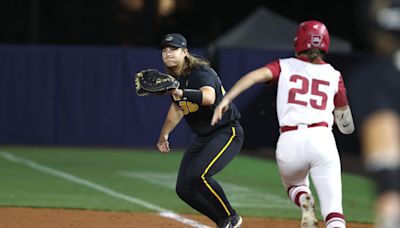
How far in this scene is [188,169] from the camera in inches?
329

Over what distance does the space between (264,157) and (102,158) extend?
3778mm

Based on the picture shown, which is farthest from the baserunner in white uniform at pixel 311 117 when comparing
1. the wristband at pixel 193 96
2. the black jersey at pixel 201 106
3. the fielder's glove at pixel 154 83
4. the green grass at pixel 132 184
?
the green grass at pixel 132 184

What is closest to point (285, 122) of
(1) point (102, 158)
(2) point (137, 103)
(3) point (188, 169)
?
(3) point (188, 169)

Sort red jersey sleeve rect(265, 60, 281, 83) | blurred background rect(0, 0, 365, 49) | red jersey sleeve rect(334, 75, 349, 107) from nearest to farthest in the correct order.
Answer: red jersey sleeve rect(265, 60, 281, 83), red jersey sleeve rect(334, 75, 349, 107), blurred background rect(0, 0, 365, 49)

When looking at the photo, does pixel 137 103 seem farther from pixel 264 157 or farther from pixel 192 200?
pixel 192 200

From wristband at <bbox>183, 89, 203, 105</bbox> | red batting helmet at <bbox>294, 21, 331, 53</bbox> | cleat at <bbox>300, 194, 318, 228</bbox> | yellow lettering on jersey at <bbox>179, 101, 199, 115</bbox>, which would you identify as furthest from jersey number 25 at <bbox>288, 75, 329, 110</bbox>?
yellow lettering on jersey at <bbox>179, 101, 199, 115</bbox>

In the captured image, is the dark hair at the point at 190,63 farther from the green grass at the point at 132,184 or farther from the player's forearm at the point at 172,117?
the green grass at the point at 132,184

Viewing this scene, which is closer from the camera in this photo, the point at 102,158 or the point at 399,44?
the point at 399,44

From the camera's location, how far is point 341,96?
7.28 meters

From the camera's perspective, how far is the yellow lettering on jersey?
822 centimetres

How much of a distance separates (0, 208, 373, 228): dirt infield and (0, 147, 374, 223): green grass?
→ 0.49 metres

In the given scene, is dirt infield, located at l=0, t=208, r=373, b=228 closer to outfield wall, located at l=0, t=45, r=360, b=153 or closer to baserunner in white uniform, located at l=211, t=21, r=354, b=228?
baserunner in white uniform, located at l=211, t=21, r=354, b=228

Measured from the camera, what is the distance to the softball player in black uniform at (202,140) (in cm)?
828

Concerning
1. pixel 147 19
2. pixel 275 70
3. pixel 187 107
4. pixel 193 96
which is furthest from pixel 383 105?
A: pixel 147 19
